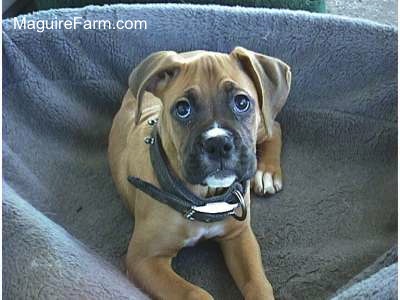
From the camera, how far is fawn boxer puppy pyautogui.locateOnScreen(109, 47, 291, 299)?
1.25 metres

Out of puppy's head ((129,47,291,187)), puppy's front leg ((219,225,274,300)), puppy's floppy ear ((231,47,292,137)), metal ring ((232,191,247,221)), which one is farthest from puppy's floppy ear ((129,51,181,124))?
puppy's front leg ((219,225,274,300))

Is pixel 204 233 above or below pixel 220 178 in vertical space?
below

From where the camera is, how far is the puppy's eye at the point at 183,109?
127 centimetres

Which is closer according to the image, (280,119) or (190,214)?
(190,214)

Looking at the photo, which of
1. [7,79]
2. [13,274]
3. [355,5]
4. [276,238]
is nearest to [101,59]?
[7,79]

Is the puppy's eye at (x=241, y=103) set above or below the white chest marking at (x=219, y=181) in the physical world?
above

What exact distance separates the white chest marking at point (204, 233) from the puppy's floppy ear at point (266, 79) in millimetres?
246

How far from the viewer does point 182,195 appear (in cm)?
138

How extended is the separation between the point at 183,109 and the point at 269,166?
54 centimetres

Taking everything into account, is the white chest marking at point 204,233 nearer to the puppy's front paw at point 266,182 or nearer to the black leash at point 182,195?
the black leash at point 182,195

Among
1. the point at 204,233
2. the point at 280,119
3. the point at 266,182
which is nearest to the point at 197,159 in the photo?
the point at 204,233

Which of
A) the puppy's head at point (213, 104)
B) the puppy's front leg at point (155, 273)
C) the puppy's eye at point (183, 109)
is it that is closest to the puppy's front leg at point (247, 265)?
the puppy's front leg at point (155, 273)

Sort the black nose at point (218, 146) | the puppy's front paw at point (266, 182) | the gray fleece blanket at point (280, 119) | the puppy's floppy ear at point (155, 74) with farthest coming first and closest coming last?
the puppy's front paw at point (266, 182)
the gray fleece blanket at point (280, 119)
the puppy's floppy ear at point (155, 74)
the black nose at point (218, 146)

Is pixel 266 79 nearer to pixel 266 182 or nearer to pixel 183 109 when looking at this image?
pixel 183 109
